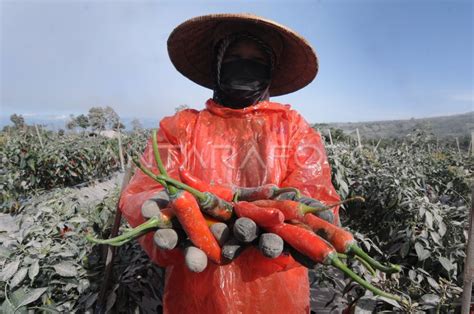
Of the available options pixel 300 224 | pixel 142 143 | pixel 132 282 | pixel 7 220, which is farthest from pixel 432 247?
pixel 142 143

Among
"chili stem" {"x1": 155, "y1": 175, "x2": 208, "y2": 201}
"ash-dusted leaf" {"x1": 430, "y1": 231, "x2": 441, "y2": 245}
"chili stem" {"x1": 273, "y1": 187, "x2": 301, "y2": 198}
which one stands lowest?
"ash-dusted leaf" {"x1": 430, "y1": 231, "x2": 441, "y2": 245}

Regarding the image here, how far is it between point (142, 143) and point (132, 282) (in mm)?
6694

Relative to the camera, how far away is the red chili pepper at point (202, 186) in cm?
81

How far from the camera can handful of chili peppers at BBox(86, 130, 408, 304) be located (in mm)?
Answer: 680

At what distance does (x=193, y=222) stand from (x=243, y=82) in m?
0.63

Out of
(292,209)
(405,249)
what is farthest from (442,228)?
(292,209)

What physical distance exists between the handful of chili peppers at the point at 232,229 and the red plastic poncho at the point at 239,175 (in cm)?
15

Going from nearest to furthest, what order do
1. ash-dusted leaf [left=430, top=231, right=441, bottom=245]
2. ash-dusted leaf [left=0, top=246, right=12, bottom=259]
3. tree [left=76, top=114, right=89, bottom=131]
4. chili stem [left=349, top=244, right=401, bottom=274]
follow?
chili stem [left=349, top=244, right=401, bottom=274], ash-dusted leaf [left=0, top=246, right=12, bottom=259], ash-dusted leaf [left=430, top=231, right=441, bottom=245], tree [left=76, top=114, right=89, bottom=131]

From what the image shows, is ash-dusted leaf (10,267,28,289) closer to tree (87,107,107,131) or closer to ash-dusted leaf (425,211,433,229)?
ash-dusted leaf (425,211,433,229)

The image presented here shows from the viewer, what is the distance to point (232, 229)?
80 cm

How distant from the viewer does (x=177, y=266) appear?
1048 mm

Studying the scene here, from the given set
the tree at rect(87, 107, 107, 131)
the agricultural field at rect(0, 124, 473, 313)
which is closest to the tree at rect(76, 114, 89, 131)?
the tree at rect(87, 107, 107, 131)

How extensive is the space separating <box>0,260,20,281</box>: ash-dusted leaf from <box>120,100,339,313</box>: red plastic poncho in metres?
0.50

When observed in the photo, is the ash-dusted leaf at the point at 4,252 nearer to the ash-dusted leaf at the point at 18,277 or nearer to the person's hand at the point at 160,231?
the ash-dusted leaf at the point at 18,277
